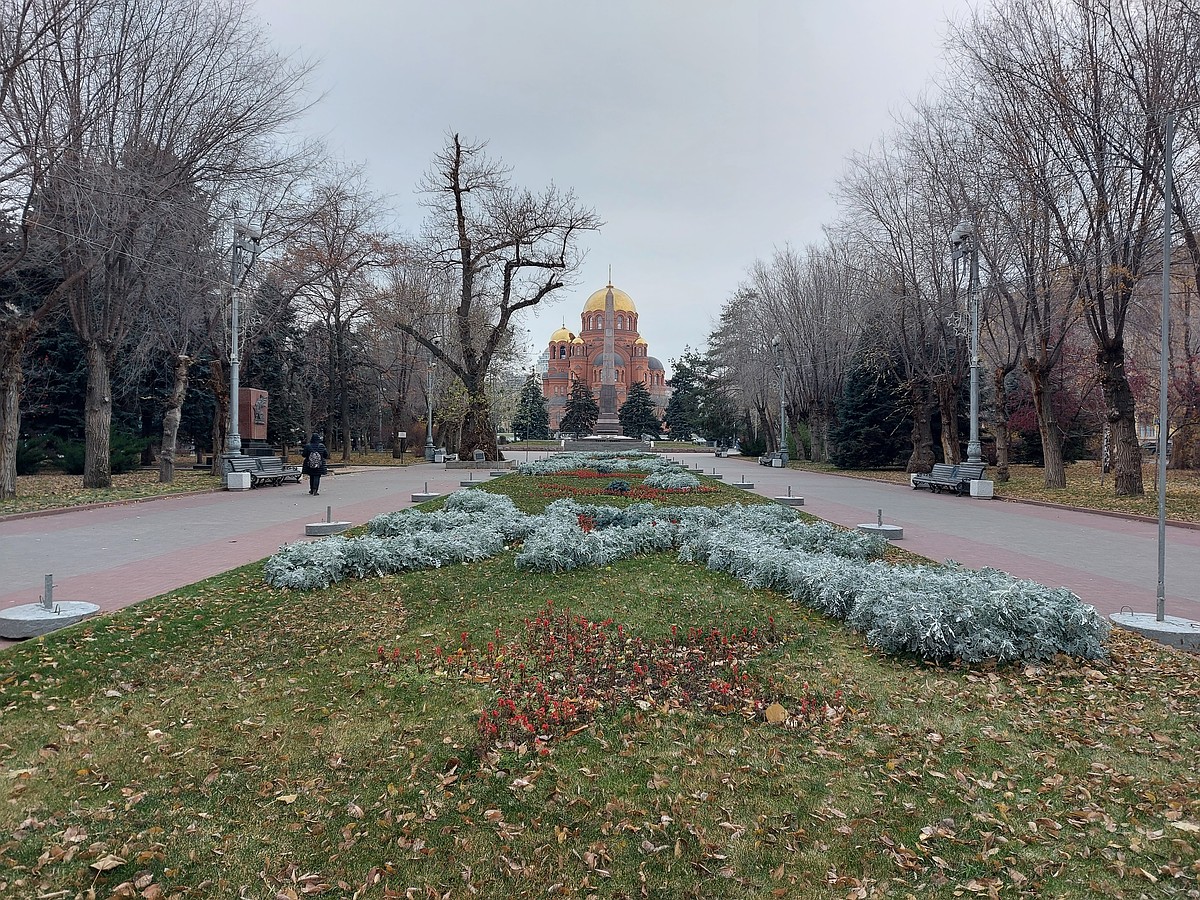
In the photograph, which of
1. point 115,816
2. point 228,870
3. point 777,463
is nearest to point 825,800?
point 228,870

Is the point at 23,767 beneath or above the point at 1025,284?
beneath

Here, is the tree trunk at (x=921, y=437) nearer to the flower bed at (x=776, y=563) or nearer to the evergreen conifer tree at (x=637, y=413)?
the flower bed at (x=776, y=563)

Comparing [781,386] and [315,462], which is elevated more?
[781,386]

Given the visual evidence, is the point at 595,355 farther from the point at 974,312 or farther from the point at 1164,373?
the point at 1164,373

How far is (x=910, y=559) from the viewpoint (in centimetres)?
882

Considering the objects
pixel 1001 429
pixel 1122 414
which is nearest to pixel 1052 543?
pixel 1122 414

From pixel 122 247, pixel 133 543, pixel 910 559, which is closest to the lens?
pixel 910 559

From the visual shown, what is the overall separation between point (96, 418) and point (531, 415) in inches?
2294

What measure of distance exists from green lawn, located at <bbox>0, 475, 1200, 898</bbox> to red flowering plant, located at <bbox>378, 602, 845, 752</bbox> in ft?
0.12

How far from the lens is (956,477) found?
20.0 metres

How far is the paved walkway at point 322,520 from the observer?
7566 mm

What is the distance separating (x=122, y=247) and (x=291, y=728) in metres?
17.7

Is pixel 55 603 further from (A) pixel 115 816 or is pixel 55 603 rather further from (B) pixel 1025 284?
(B) pixel 1025 284

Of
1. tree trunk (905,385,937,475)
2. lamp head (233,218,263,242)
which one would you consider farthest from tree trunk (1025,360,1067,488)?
lamp head (233,218,263,242)
